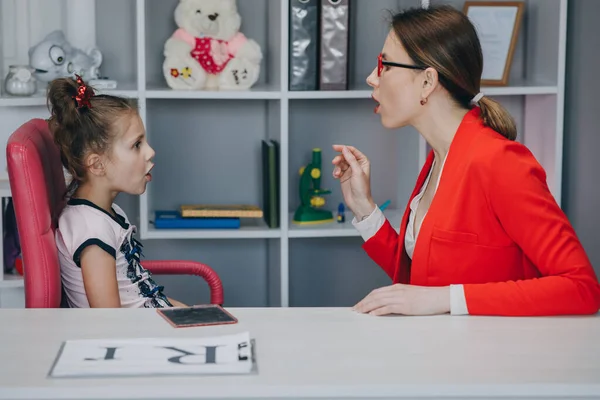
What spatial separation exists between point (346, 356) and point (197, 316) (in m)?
0.34

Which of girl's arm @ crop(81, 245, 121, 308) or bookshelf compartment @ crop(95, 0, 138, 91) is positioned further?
bookshelf compartment @ crop(95, 0, 138, 91)

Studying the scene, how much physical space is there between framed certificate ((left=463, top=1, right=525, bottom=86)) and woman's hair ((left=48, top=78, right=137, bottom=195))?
140cm

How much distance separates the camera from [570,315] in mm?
1680

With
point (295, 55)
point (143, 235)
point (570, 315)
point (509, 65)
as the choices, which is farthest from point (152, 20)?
point (570, 315)

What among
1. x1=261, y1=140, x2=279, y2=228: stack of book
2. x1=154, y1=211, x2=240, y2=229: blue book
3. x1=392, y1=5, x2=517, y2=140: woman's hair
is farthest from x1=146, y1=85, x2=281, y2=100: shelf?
x1=392, y1=5, x2=517, y2=140: woman's hair

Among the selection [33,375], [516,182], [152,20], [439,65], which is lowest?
[33,375]

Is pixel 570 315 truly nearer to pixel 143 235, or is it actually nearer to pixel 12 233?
pixel 143 235

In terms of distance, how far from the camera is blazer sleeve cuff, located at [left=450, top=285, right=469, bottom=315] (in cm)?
167

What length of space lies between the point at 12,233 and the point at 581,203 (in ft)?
6.03

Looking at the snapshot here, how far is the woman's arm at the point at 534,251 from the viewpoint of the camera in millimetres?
1666

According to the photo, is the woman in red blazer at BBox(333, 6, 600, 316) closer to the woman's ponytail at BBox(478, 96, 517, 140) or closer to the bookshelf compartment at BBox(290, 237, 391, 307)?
the woman's ponytail at BBox(478, 96, 517, 140)

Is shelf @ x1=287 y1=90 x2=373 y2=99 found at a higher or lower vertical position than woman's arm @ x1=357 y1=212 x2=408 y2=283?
higher

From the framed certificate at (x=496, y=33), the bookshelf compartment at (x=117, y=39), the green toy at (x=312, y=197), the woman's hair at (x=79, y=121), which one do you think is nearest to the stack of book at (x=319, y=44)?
the green toy at (x=312, y=197)

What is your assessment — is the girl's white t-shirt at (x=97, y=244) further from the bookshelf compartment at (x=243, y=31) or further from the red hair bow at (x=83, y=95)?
the bookshelf compartment at (x=243, y=31)
